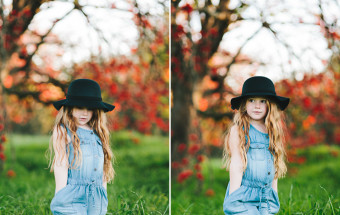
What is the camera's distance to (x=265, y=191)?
248cm

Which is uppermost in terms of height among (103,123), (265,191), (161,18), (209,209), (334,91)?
(161,18)

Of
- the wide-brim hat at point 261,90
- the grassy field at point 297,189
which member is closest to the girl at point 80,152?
the wide-brim hat at point 261,90

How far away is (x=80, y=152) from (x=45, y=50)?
3.30 m

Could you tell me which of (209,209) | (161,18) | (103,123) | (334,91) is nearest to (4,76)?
(161,18)

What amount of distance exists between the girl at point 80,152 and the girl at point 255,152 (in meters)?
0.93

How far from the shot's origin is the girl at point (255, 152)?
96.7 inches

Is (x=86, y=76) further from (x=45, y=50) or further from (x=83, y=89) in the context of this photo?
(x=83, y=89)

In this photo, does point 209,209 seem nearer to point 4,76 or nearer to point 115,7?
point 115,7

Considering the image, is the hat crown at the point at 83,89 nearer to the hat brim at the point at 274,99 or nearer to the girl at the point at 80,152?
the girl at the point at 80,152

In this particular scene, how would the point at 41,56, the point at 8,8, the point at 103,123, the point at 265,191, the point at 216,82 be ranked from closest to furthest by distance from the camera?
the point at 265,191 < the point at 103,123 < the point at 8,8 < the point at 216,82 < the point at 41,56

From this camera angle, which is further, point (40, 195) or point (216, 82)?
point (216, 82)

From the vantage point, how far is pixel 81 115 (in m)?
2.57

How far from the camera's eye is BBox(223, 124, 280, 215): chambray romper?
7.98 ft

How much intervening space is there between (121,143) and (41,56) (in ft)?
7.14
